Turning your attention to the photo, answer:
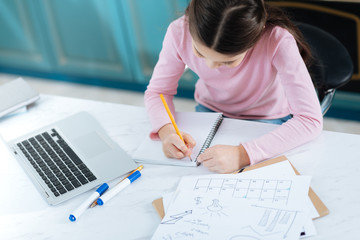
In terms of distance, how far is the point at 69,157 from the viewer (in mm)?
1179

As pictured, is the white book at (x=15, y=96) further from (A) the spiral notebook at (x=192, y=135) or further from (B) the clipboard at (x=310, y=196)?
(B) the clipboard at (x=310, y=196)

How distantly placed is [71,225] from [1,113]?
1.66 feet

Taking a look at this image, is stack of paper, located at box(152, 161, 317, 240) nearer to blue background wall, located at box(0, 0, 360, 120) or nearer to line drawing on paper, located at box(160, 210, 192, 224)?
line drawing on paper, located at box(160, 210, 192, 224)

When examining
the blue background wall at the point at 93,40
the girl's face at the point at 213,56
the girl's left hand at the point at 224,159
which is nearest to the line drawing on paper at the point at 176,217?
the girl's left hand at the point at 224,159

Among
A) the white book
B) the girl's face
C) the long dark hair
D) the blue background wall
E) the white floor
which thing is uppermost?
the long dark hair

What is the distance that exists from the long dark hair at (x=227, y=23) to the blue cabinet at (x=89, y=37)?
4.00ft

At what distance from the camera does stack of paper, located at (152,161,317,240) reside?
895 mm

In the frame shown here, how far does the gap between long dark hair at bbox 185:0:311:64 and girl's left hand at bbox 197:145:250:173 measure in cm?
23

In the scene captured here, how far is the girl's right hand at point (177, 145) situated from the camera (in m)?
1.12

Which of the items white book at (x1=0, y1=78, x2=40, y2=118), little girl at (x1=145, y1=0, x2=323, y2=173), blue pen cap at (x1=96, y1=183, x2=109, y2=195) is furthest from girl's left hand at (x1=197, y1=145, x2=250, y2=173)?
white book at (x1=0, y1=78, x2=40, y2=118)

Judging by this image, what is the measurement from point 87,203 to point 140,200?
117mm

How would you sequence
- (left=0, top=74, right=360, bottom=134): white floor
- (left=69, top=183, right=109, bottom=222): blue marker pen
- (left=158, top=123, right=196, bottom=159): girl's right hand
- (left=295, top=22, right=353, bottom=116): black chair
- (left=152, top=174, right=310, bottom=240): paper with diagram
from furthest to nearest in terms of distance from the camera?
(left=0, top=74, right=360, bottom=134): white floor, (left=295, top=22, right=353, bottom=116): black chair, (left=158, top=123, right=196, bottom=159): girl's right hand, (left=69, top=183, right=109, bottom=222): blue marker pen, (left=152, top=174, right=310, bottom=240): paper with diagram

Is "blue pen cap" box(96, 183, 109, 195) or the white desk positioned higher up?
"blue pen cap" box(96, 183, 109, 195)

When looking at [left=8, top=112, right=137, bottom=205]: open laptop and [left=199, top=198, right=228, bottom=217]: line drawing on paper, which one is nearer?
[left=199, top=198, right=228, bottom=217]: line drawing on paper
